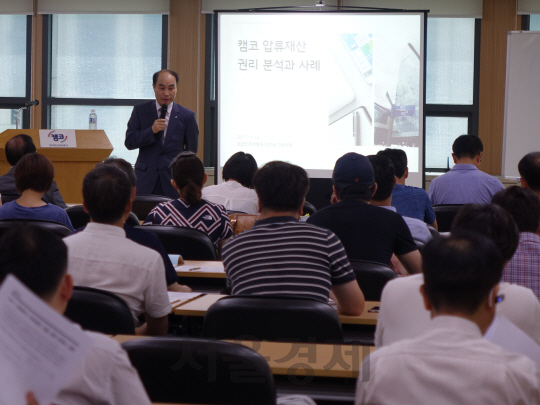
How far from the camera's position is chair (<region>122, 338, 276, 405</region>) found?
1.30 m

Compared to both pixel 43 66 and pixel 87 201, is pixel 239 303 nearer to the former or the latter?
pixel 87 201

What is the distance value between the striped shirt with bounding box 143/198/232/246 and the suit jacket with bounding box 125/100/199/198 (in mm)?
2122

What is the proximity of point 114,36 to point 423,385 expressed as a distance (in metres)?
8.02

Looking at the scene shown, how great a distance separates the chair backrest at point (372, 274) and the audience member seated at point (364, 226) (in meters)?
0.27

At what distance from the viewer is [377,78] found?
6453 millimetres

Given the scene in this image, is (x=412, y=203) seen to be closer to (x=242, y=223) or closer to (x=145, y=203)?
(x=242, y=223)

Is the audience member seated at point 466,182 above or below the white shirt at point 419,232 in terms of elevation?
above

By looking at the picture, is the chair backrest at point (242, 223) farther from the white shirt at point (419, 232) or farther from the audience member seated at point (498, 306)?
the audience member seated at point (498, 306)

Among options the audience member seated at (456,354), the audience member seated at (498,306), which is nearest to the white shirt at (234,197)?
the audience member seated at (498,306)

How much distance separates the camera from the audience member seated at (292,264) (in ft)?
6.65

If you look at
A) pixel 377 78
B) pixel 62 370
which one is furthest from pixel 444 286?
pixel 377 78

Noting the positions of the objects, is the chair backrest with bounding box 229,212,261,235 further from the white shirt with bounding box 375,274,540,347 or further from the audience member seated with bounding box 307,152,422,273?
the white shirt with bounding box 375,274,540,347

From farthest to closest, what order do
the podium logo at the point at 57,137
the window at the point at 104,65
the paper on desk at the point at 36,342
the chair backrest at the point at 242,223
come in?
the window at the point at 104,65 < the podium logo at the point at 57,137 < the chair backrest at the point at 242,223 < the paper on desk at the point at 36,342

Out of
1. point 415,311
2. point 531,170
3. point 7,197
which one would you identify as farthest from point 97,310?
point 7,197
